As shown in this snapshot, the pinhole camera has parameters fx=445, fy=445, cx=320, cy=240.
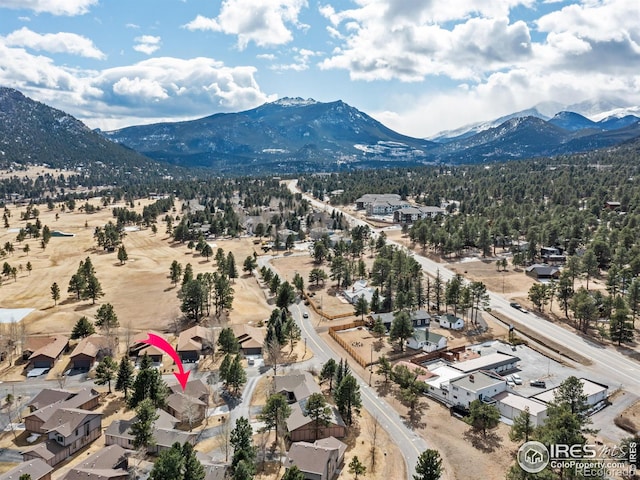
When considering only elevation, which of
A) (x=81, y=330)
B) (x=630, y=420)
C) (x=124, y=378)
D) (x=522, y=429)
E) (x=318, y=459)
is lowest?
(x=630, y=420)

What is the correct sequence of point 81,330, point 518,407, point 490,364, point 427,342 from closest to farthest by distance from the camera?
point 518,407, point 490,364, point 427,342, point 81,330

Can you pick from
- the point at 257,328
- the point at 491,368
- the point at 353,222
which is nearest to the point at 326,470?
the point at 491,368

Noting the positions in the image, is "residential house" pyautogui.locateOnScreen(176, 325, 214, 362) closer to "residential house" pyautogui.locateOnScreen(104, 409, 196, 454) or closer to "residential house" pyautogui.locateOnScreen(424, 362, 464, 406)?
"residential house" pyautogui.locateOnScreen(104, 409, 196, 454)

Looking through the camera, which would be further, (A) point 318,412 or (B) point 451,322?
(B) point 451,322

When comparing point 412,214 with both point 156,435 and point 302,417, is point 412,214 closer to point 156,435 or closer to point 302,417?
point 302,417

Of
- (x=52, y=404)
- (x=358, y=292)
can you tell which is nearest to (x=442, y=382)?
(x=358, y=292)

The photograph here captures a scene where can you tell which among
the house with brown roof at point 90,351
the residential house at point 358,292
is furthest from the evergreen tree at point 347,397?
the residential house at point 358,292

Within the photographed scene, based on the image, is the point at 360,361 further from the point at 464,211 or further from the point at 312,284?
the point at 464,211

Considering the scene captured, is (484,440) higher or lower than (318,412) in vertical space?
lower

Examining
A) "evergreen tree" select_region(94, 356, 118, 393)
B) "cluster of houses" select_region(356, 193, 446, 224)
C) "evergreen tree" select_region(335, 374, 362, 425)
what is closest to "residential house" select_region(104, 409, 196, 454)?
"evergreen tree" select_region(94, 356, 118, 393)
